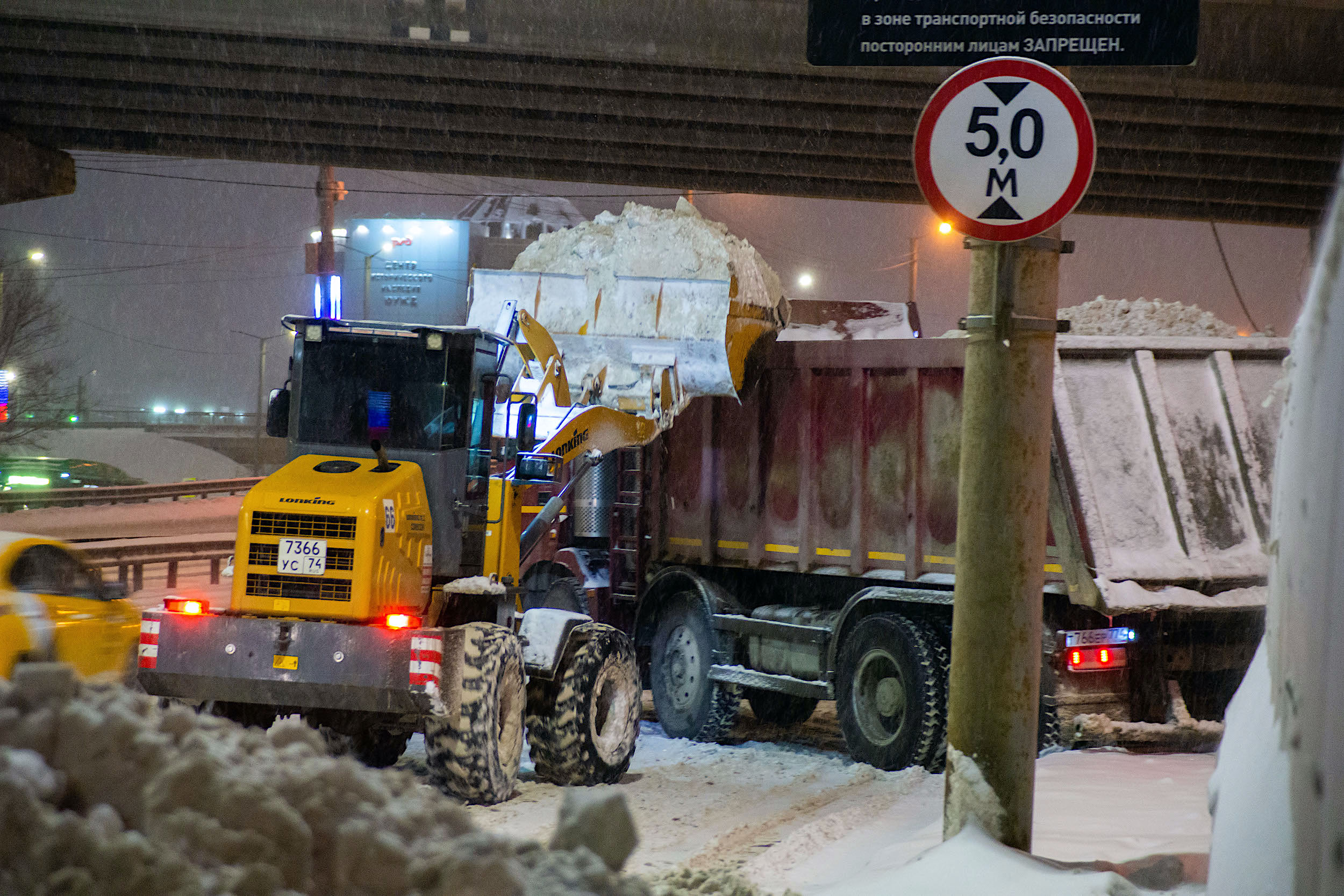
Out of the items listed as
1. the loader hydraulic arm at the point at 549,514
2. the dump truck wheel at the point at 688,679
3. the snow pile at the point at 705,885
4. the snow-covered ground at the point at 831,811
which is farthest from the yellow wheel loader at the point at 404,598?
the snow pile at the point at 705,885

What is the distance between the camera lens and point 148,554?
2023cm

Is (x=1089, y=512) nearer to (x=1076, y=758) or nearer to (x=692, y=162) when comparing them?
(x=1076, y=758)

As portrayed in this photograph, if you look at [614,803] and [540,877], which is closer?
[540,877]

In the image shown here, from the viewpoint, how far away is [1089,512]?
8336mm

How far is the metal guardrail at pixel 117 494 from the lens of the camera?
29672 mm

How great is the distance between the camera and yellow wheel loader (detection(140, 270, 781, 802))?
24.9ft

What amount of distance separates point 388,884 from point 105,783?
776 mm

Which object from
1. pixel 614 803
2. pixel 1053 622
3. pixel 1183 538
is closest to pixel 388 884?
pixel 614 803

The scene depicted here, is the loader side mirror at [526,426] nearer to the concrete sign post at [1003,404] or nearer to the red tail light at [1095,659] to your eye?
the red tail light at [1095,659]

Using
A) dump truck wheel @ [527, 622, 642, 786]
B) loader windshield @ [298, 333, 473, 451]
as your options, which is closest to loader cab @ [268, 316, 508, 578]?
loader windshield @ [298, 333, 473, 451]

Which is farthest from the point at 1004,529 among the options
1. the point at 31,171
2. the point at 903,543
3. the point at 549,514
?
the point at 31,171

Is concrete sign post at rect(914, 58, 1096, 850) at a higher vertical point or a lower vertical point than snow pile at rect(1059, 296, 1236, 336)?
lower

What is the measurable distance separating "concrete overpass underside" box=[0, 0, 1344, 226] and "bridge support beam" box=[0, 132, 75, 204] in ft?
0.63

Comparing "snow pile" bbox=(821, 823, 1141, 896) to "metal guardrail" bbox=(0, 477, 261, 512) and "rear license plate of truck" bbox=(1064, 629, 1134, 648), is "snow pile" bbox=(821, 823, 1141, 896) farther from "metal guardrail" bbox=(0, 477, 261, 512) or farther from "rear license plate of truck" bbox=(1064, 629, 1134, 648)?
"metal guardrail" bbox=(0, 477, 261, 512)
